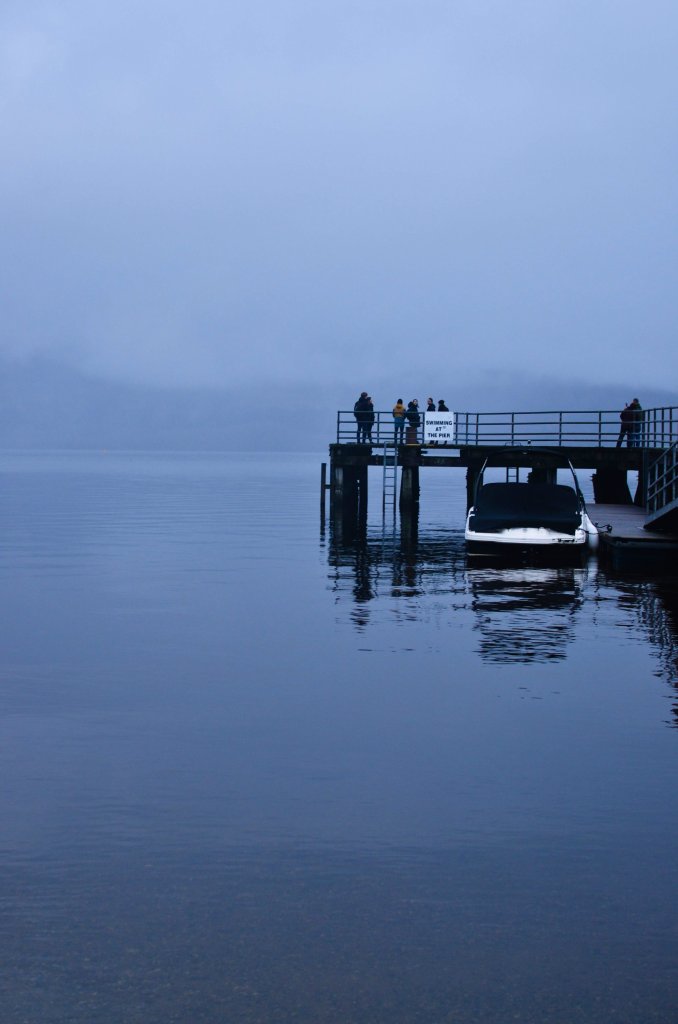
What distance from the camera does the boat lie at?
99.5 ft

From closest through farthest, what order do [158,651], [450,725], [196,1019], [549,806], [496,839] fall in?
1. [196,1019]
2. [496,839]
3. [549,806]
4. [450,725]
5. [158,651]

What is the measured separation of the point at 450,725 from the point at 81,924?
633 cm

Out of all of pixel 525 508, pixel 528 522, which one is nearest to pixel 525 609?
pixel 528 522

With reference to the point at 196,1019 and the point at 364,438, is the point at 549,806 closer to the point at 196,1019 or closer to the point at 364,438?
the point at 196,1019

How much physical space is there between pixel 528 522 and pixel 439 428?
1704 cm

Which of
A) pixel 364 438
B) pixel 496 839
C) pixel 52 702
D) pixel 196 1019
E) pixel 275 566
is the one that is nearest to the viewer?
pixel 196 1019

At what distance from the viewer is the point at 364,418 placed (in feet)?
162

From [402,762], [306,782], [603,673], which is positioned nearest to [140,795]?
[306,782]

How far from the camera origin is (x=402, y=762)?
37.3 ft

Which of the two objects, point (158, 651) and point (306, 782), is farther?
point (158, 651)

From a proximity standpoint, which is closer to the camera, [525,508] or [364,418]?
[525,508]

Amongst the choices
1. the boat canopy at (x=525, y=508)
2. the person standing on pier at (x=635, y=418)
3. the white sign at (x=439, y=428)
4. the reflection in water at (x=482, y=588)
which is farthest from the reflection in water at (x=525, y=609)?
the person standing on pier at (x=635, y=418)

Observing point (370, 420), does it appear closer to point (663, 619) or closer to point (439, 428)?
point (439, 428)

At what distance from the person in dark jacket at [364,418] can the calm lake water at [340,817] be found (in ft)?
88.9
